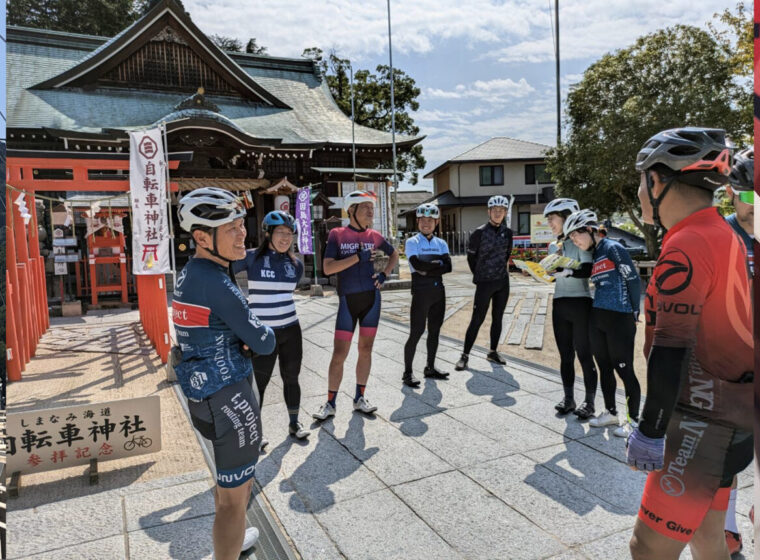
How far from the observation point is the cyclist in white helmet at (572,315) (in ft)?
13.7

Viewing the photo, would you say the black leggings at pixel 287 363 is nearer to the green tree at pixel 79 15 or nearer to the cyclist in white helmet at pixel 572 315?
the cyclist in white helmet at pixel 572 315

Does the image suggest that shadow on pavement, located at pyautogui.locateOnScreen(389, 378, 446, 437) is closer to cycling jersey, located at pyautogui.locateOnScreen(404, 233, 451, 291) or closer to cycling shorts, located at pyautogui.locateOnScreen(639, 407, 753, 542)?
cycling jersey, located at pyautogui.locateOnScreen(404, 233, 451, 291)

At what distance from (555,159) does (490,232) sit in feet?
36.6

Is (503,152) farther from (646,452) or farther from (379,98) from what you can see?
(646,452)

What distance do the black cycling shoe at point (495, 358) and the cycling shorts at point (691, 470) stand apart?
4470 millimetres

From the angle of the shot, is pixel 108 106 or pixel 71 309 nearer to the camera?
pixel 71 309

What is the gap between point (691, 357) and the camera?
5.37 ft

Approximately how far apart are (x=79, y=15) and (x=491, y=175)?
21.4 metres

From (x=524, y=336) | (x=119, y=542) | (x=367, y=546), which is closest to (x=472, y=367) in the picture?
(x=524, y=336)

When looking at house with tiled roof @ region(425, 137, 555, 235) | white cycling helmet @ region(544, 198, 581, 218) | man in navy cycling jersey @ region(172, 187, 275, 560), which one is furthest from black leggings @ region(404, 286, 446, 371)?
house with tiled roof @ region(425, 137, 555, 235)

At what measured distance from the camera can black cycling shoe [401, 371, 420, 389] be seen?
17.3ft

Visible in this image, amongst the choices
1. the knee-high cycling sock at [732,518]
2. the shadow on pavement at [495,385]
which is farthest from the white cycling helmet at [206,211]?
the shadow on pavement at [495,385]

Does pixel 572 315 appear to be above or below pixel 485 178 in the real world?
below

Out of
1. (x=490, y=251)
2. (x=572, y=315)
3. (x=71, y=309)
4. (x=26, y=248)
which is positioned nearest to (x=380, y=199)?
(x=71, y=309)
